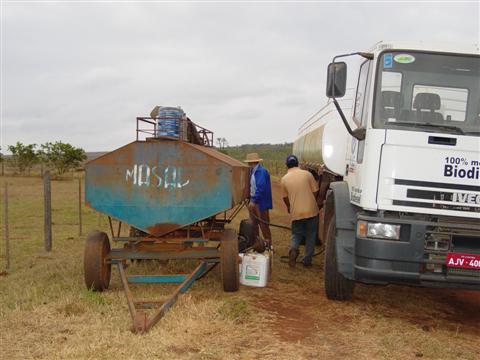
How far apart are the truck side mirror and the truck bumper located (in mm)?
1479

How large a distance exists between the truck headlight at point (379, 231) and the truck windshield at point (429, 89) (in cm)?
110

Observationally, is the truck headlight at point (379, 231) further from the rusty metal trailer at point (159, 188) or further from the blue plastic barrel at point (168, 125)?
the blue plastic barrel at point (168, 125)

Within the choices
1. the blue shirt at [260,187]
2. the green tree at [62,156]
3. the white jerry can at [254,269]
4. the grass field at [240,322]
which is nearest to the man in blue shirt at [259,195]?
the blue shirt at [260,187]

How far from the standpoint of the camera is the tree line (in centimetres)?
4253

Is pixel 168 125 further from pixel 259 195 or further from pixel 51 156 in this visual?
pixel 51 156

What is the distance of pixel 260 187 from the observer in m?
10.1

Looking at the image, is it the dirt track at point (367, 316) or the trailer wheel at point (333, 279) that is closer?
the dirt track at point (367, 316)

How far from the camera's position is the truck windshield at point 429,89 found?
18.7ft

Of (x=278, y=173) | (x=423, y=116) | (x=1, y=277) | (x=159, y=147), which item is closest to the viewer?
(x=423, y=116)

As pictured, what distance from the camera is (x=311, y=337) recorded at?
5250 mm

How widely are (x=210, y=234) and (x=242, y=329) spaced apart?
2.82 m

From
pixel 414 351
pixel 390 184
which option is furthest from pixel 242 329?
pixel 390 184

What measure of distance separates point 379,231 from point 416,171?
2.41ft

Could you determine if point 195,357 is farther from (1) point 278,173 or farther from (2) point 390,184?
(1) point 278,173
